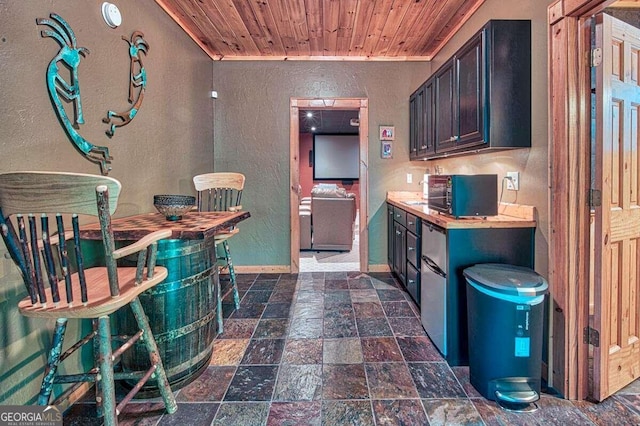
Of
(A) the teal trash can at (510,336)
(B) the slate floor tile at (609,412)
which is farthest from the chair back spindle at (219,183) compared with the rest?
(B) the slate floor tile at (609,412)

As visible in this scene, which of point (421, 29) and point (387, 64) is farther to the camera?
point (387, 64)

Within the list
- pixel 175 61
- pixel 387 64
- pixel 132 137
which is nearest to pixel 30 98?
pixel 132 137

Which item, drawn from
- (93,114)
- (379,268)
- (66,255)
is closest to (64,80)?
(93,114)

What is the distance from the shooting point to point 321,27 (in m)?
2.95

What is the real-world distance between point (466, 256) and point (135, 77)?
254 cm

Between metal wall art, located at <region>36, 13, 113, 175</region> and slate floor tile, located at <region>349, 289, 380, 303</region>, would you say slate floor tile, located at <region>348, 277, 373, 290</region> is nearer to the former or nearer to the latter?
slate floor tile, located at <region>349, 289, 380, 303</region>

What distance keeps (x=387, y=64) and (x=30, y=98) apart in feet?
10.9

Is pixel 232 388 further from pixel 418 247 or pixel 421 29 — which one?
pixel 421 29

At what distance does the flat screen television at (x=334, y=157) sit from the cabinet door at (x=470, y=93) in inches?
272

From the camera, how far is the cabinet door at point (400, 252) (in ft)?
9.80

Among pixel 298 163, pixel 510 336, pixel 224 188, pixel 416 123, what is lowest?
pixel 510 336

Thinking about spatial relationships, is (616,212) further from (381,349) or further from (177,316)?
(177,316)

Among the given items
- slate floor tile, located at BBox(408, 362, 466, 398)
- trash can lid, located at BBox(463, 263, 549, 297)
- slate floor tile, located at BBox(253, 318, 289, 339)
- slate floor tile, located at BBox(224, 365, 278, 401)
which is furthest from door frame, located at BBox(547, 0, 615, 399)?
slate floor tile, located at BBox(253, 318, 289, 339)

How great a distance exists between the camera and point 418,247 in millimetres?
2520
